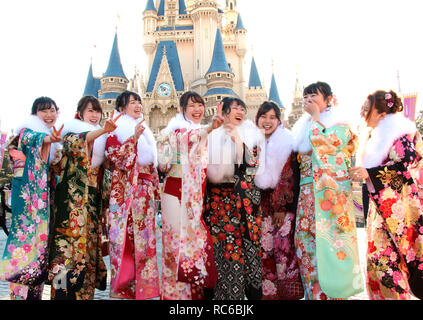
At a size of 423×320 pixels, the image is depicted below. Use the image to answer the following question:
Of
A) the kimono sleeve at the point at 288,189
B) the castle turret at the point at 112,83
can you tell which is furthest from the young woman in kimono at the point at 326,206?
the castle turret at the point at 112,83

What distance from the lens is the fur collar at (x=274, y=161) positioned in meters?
3.50

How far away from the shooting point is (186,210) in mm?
3197

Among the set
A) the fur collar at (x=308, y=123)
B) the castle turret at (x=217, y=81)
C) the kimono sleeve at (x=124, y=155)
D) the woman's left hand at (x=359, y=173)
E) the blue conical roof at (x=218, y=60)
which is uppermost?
the blue conical roof at (x=218, y=60)

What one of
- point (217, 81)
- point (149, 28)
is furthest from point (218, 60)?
point (149, 28)

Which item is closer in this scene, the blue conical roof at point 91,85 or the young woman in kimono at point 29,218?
the young woman in kimono at point 29,218

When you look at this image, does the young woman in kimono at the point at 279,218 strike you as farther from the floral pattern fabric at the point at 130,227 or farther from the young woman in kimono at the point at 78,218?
the young woman in kimono at the point at 78,218

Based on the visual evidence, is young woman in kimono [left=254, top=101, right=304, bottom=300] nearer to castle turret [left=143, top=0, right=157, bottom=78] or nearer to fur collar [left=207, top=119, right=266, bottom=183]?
fur collar [left=207, top=119, right=266, bottom=183]

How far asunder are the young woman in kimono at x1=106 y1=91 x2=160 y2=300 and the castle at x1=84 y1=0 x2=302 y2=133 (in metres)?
26.1

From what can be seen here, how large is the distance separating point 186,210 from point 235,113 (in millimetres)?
1043

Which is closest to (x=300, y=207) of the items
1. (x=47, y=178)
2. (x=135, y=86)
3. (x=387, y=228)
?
(x=387, y=228)

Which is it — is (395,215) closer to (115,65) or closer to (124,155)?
(124,155)

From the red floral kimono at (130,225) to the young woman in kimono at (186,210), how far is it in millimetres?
203

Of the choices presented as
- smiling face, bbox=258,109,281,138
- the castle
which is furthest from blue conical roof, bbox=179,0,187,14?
smiling face, bbox=258,109,281,138

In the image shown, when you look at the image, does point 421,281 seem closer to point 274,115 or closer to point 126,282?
point 274,115
